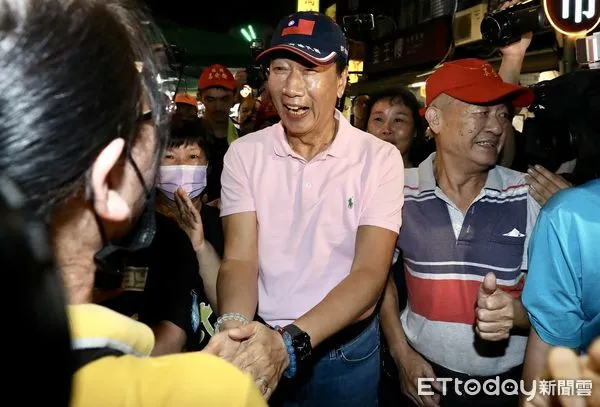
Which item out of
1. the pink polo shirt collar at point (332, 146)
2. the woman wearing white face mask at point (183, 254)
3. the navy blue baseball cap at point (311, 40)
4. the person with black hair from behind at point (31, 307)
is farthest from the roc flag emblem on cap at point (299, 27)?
the person with black hair from behind at point (31, 307)

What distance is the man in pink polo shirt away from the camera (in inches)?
89.5

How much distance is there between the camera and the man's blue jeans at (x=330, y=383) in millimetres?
2416

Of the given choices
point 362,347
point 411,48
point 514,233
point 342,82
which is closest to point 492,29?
point 342,82

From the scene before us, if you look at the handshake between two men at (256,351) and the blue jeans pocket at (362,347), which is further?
the blue jeans pocket at (362,347)

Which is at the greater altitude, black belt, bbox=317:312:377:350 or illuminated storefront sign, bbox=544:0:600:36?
illuminated storefront sign, bbox=544:0:600:36

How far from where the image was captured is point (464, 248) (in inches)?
101

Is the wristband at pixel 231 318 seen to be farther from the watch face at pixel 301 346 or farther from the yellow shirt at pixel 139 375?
the yellow shirt at pixel 139 375

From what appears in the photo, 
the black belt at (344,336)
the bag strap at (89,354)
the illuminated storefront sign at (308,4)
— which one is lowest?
the black belt at (344,336)

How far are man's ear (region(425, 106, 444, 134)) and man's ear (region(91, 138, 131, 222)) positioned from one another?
218 cm

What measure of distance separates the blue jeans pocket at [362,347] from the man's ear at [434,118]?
3.45 feet

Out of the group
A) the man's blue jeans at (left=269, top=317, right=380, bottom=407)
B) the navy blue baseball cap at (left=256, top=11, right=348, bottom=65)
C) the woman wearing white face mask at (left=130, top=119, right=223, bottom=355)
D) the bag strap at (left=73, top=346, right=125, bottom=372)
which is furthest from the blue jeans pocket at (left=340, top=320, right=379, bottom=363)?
the bag strap at (left=73, top=346, right=125, bottom=372)

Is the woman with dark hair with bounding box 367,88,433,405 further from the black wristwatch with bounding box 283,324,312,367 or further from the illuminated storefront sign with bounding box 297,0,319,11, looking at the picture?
the illuminated storefront sign with bounding box 297,0,319,11

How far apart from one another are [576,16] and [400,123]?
71.3 inches

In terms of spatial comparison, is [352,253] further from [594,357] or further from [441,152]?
[594,357]
